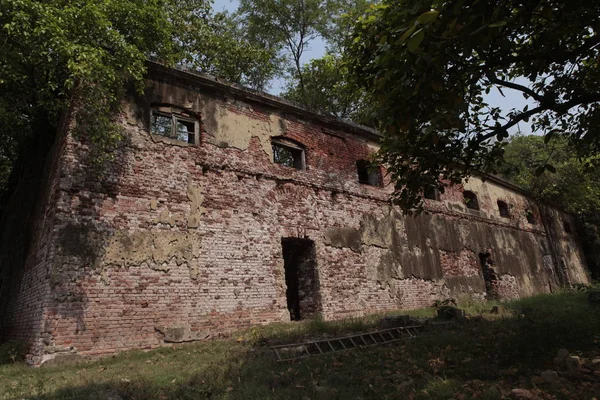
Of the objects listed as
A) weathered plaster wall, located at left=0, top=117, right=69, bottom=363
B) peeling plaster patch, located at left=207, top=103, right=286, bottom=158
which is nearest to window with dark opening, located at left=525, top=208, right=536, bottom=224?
peeling plaster patch, located at left=207, top=103, right=286, bottom=158

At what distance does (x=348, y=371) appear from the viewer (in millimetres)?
5234

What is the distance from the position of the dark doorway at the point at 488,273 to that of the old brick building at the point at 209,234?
2.81m

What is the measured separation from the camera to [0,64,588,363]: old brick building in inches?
277

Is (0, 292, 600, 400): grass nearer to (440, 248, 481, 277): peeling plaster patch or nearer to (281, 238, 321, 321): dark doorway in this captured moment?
(281, 238, 321, 321): dark doorway

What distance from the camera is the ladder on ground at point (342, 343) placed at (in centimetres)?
645

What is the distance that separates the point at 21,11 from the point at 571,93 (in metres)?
9.51

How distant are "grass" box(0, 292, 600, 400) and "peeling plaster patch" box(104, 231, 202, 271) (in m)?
1.68

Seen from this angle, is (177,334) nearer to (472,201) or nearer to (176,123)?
(176,123)

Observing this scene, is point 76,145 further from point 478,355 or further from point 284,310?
point 478,355

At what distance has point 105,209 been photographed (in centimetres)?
746

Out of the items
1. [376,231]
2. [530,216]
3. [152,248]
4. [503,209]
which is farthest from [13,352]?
[530,216]

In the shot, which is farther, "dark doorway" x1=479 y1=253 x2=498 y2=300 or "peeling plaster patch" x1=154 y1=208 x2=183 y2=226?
"dark doorway" x1=479 y1=253 x2=498 y2=300

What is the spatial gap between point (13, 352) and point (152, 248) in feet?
9.59

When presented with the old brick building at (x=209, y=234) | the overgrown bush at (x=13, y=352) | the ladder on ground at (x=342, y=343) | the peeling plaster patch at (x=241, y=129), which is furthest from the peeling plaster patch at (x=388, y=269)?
the overgrown bush at (x=13, y=352)
